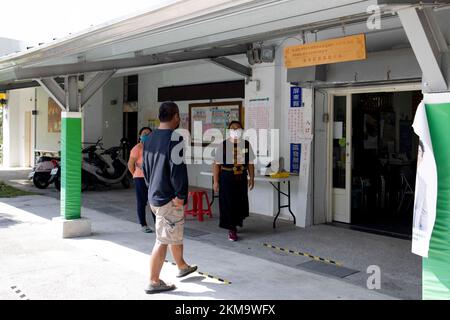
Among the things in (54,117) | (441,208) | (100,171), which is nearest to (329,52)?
(441,208)

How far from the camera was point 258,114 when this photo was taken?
7.72 m

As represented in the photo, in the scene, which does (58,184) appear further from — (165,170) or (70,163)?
(165,170)

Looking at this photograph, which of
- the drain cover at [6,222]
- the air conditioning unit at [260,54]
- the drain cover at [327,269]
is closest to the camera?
the drain cover at [327,269]

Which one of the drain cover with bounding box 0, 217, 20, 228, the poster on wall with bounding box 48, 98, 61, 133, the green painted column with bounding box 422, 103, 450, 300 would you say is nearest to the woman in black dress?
the drain cover with bounding box 0, 217, 20, 228

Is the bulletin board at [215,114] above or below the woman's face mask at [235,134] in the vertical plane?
above

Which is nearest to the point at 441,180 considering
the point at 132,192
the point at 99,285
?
the point at 99,285

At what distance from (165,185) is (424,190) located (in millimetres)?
2069

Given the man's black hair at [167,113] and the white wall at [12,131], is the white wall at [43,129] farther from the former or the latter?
the man's black hair at [167,113]

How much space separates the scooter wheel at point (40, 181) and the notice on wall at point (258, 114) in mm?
5537

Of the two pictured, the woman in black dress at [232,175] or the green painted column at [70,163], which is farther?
the green painted column at [70,163]

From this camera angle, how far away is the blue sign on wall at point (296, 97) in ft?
23.4

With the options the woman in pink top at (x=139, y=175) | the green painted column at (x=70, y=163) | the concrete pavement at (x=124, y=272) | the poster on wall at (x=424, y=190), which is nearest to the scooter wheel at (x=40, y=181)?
the concrete pavement at (x=124, y=272)

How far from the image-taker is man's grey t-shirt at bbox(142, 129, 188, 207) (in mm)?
4000

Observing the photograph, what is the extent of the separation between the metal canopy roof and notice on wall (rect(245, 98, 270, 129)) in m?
0.89
